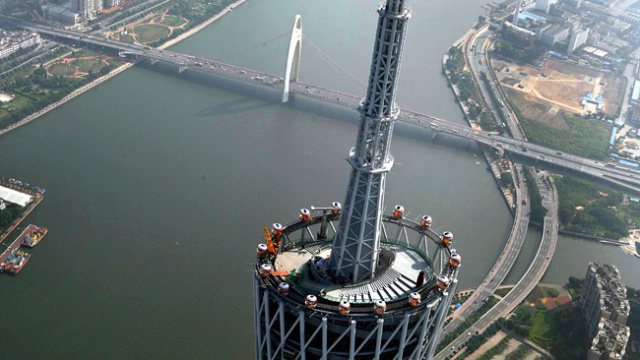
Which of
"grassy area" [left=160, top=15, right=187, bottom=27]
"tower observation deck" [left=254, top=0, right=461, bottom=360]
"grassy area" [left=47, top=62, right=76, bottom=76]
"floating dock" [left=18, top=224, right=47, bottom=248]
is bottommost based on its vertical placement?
"floating dock" [left=18, top=224, right=47, bottom=248]

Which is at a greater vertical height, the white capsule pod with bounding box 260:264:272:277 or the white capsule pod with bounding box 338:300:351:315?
the white capsule pod with bounding box 260:264:272:277

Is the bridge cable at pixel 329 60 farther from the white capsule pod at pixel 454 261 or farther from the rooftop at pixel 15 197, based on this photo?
the white capsule pod at pixel 454 261

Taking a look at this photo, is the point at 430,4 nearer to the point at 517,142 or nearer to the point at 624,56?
the point at 624,56

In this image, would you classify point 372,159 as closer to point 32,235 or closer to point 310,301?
point 310,301

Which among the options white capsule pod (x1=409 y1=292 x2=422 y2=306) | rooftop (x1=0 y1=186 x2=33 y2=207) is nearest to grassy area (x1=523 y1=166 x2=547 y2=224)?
white capsule pod (x1=409 y1=292 x2=422 y2=306)

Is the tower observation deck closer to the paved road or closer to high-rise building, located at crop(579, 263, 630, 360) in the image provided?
the paved road

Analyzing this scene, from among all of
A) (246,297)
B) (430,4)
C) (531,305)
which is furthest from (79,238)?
(430,4)

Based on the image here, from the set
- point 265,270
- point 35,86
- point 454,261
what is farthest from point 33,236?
point 454,261
